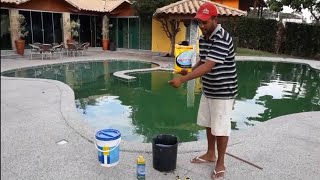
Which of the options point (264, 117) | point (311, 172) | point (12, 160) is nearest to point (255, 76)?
point (264, 117)

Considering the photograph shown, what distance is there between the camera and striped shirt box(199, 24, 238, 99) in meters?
3.06

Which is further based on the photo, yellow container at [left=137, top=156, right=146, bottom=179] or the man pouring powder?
yellow container at [left=137, top=156, right=146, bottom=179]

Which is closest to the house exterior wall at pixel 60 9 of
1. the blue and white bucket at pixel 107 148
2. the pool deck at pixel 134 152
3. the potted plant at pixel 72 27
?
the potted plant at pixel 72 27

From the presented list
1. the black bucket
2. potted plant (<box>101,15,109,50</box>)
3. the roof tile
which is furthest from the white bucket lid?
potted plant (<box>101,15,109,50</box>)

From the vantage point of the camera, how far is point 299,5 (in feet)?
61.4

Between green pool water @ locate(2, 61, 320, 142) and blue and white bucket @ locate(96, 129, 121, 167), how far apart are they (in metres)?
1.41

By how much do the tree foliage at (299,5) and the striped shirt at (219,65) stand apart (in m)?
17.9

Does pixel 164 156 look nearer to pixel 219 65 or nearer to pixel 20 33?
pixel 219 65

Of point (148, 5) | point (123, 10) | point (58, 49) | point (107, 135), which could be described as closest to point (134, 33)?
point (123, 10)

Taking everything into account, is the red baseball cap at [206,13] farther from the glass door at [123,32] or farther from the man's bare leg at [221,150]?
the glass door at [123,32]

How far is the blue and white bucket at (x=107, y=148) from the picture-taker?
354 cm

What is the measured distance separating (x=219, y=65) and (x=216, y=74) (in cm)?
10

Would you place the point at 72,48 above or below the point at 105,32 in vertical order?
below

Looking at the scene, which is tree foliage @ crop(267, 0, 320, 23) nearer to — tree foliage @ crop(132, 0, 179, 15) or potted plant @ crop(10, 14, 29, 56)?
tree foliage @ crop(132, 0, 179, 15)
